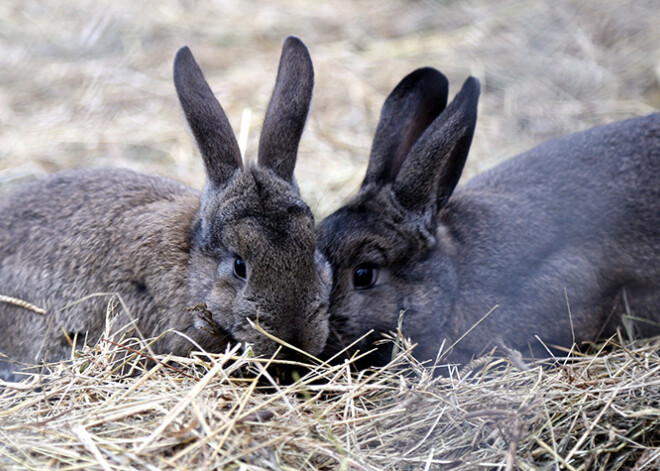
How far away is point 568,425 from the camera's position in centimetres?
333

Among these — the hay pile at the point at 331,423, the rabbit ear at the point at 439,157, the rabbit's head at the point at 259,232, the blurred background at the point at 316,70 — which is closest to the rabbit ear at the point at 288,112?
the rabbit's head at the point at 259,232

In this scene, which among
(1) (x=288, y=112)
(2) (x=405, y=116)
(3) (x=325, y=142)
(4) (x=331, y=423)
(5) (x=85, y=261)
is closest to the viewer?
(4) (x=331, y=423)

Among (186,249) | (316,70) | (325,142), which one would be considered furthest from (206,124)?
(316,70)

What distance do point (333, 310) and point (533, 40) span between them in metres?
5.61

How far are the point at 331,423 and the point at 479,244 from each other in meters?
1.79

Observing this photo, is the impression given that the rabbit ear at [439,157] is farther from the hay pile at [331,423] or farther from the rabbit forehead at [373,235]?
the hay pile at [331,423]

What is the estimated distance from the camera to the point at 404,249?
4410 mm

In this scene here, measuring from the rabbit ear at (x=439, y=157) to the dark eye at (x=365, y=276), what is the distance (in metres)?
0.44

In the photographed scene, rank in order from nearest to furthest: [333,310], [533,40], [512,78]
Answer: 1. [333,310]
2. [512,78]
3. [533,40]

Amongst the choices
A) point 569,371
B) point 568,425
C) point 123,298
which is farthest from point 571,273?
point 123,298

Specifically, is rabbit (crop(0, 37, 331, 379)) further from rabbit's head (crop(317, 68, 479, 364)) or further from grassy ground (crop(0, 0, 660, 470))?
grassy ground (crop(0, 0, 660, 470))

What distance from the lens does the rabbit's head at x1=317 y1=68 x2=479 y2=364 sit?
4.25m

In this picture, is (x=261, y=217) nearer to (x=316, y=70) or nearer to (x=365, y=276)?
(x=365, y=276)

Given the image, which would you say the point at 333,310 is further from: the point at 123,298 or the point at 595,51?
the point at 595,51
